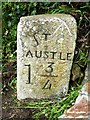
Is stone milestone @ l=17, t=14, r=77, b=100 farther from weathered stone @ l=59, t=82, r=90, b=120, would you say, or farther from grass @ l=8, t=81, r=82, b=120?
weathered stone @ l=59, t=82, r=90, b=120

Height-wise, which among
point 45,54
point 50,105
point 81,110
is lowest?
point 50,105

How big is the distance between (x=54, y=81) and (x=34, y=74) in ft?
0.59

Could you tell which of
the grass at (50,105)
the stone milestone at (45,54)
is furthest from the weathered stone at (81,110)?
the stone milestone at (45,54)

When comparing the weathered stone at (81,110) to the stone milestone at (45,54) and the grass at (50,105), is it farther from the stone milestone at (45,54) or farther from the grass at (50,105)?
the stone milestone at (45,54)

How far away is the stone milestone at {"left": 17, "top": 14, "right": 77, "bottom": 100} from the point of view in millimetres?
3258

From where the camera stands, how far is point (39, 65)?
335 cm

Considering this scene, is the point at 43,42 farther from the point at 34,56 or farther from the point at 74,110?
the point at 74,110

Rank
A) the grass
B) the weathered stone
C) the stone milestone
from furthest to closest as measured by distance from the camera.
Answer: the stone milestone
the grass
the weathered stone

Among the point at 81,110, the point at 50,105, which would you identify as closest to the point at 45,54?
the point at 50,105

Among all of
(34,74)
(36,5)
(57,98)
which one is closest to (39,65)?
(34,74)

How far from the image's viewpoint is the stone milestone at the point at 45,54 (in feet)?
10.7

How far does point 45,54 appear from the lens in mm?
3318

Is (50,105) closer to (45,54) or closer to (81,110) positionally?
(45,54)

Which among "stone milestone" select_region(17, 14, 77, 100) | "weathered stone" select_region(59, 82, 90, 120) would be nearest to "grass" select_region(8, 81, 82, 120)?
"stone milestone" select_region(17, 14, 77, 100)
